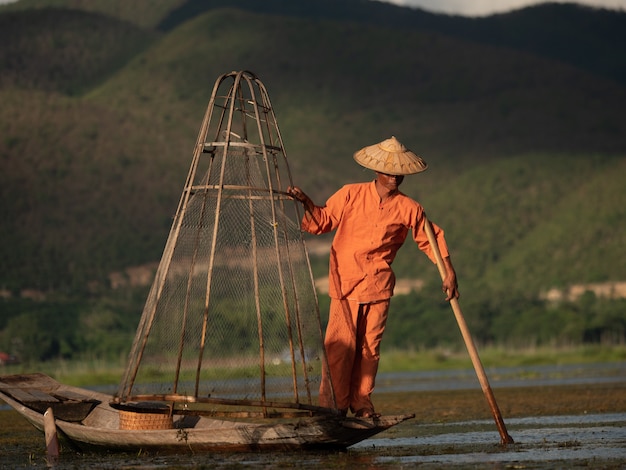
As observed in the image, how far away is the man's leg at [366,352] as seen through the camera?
34.6 feet

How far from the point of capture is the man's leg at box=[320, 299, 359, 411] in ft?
34.4

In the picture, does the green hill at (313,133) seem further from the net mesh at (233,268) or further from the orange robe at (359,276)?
the orange robe at (359,276)

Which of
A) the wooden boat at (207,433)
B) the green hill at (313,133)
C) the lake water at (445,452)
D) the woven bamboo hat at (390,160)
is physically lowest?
the lake water at (445,452)

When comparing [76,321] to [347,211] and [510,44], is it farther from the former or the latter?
[510,44]

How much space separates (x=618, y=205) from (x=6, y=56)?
167 feet

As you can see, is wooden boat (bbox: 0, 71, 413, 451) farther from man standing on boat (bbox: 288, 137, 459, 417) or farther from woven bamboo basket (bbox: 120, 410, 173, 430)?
man standing on boat (bbox: 288, 137, 459, 417)

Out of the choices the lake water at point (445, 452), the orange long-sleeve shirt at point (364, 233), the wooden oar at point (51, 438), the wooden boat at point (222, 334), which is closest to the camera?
the lake water at point (445, 452)

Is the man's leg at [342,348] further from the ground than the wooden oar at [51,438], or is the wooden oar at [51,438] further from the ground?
the man's leg at [342,348]

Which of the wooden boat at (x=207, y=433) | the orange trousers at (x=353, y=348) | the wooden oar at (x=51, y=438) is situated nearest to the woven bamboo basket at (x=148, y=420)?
the wooden boat at (x=207, y=433)

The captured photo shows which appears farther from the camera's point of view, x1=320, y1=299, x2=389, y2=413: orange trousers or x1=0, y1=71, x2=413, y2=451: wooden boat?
x1=320, y1=299, x2=389, y2=413: orange trousers

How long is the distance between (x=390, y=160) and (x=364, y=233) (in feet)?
2.14

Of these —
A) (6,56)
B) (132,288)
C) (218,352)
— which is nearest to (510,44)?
(6,56)

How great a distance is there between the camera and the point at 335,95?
91.6m

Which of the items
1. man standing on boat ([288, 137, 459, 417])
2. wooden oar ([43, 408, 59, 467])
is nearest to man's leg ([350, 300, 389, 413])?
man standing on boat ([288, 137, 459, 417])
